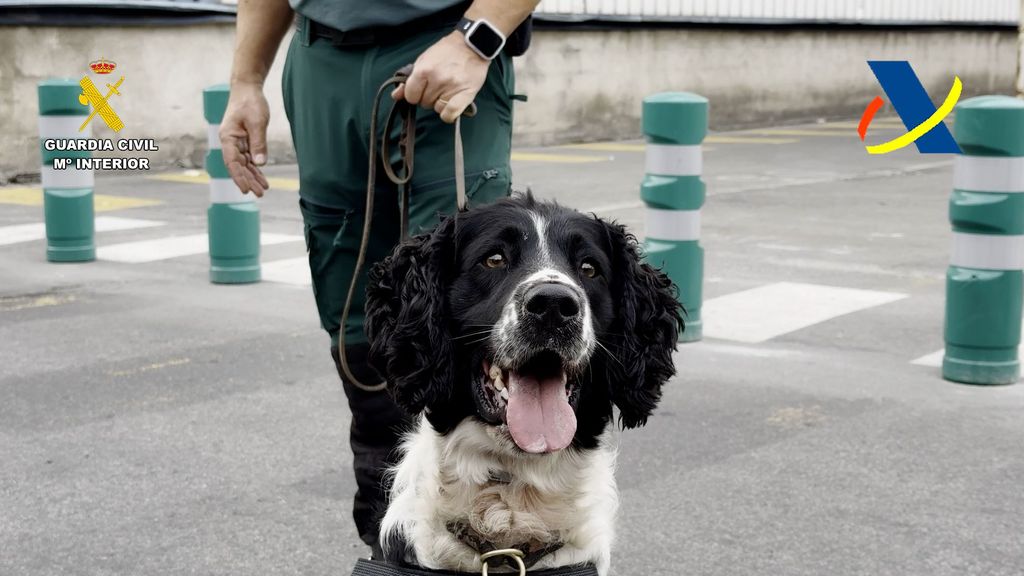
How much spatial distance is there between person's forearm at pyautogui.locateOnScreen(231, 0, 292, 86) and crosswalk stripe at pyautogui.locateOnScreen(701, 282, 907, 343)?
3.83m

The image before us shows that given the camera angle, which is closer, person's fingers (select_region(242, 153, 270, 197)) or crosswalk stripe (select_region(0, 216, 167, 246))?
→ person's fingers (select_region(242, 153, 270, 197))

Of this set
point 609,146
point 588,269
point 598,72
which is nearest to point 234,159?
point 588,269

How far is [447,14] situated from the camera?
132 inches

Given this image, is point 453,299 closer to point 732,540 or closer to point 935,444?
point 732,540

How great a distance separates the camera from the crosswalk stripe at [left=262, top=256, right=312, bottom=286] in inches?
342

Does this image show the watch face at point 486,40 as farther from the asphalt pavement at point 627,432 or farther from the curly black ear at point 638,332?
the asphalt pavement at point 627,432

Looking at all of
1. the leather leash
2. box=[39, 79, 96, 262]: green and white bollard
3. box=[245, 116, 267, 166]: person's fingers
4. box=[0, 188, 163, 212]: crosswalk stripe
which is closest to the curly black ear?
the leather leash

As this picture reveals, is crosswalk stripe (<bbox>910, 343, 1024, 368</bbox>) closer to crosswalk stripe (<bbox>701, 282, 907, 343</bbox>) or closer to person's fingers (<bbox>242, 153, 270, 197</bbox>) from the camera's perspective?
crosswalk stripe (<bbox>701, 282, 907, 343</bbox>)

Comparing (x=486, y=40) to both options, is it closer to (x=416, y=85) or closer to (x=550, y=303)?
(x=416, y=85)

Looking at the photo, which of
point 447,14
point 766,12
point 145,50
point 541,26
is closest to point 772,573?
point 447,14

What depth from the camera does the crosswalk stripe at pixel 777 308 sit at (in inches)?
285

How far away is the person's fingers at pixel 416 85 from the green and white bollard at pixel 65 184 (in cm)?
647

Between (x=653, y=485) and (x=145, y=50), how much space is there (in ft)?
38.6

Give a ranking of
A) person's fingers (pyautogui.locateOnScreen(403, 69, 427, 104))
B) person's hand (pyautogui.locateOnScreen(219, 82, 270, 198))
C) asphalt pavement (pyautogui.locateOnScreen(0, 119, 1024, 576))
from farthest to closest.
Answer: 1. asphalt pavement (pyautogui.locateOnScreen(0, 119, 1024, 576))
2. person's hand (pyautogui.locateOnScreen(219, 82, 270, 198))
3. person's fingers (pyautogui.locateOnScreen(403, 69, 427, 104))
